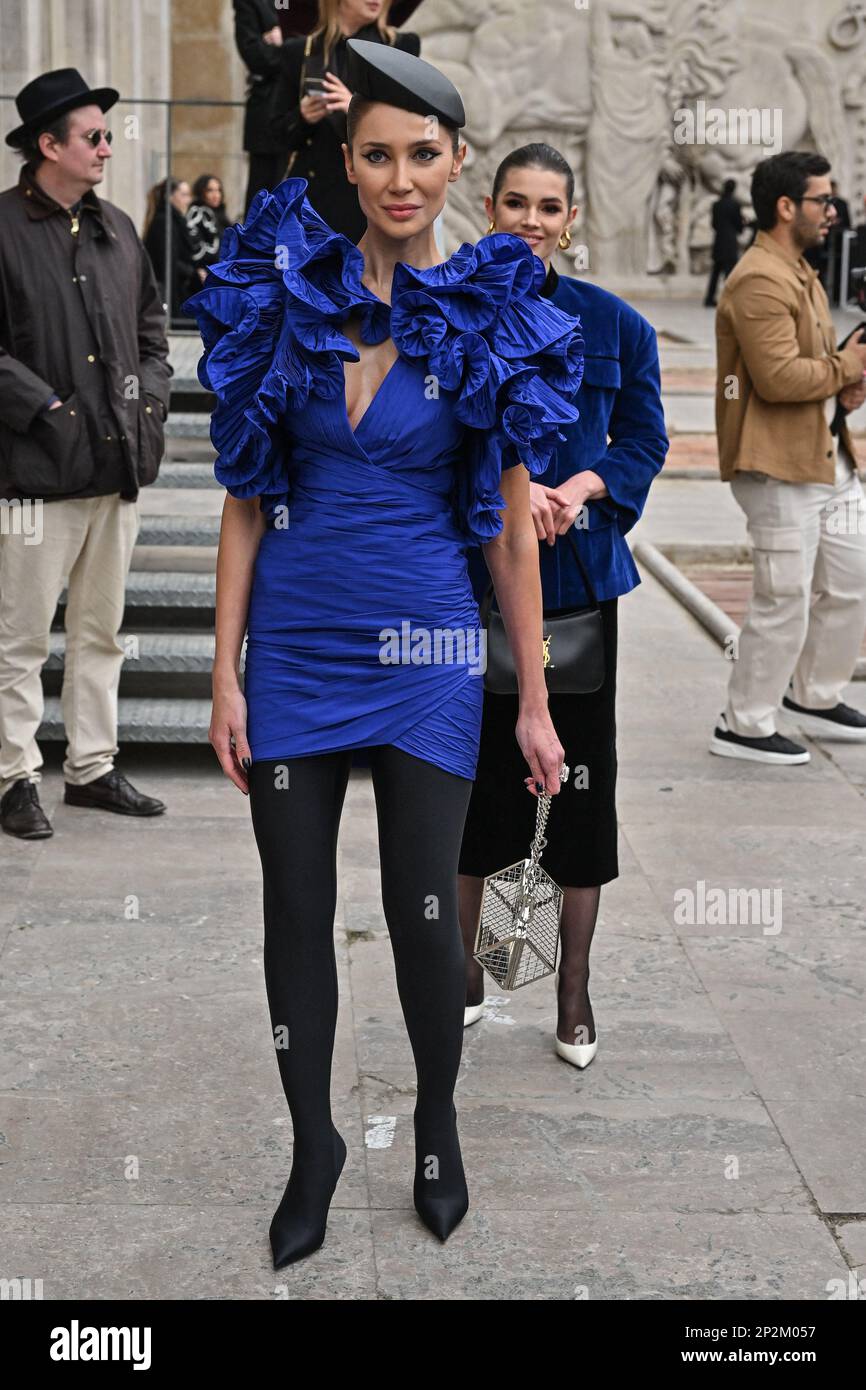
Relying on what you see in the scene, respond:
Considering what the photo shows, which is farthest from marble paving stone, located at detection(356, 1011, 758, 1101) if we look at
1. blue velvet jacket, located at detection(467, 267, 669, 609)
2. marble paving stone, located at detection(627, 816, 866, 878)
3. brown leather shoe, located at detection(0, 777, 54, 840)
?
brown leather shoe, located at detection(0, 777, 54, 840)

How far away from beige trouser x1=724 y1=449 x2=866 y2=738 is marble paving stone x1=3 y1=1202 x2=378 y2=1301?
393 cm

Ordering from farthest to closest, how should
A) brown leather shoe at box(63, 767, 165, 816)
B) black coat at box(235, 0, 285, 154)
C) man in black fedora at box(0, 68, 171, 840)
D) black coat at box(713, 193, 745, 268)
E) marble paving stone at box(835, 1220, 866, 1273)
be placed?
black coat at box(713, 193, 745, 268) < black coat at box(235, 0, 285, 154) < brown leather shoe at box(63, 767, 165, 816) < man in black fedora at box(0, 68, 171, 840) < marble paving stone at box(835, 1220, 866, 1273)

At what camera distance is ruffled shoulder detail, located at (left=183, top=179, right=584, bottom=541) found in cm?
323

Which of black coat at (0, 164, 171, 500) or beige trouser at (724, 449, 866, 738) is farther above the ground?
black coat at (0, 164, 171, 500)

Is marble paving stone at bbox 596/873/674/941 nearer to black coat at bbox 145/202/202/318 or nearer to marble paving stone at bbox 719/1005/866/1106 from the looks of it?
marble paving stone at bbox 719/1005/866/1106

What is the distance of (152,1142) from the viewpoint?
3.93 meters

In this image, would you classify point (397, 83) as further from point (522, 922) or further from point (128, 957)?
point (128, 957)

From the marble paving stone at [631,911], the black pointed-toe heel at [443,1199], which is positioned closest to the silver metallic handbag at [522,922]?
the black pointed-toe heel at [443,1199]

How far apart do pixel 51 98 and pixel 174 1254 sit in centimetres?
382

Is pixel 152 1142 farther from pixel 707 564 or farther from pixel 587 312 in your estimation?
pixel 707 564

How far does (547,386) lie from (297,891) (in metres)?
1.02

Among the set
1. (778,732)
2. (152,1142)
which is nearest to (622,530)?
(152,1142)

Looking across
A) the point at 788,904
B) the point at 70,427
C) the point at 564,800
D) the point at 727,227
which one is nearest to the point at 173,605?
the point at 70,427

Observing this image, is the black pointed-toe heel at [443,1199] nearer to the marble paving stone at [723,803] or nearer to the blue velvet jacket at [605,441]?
the blue velvet jacket at [605,441]
